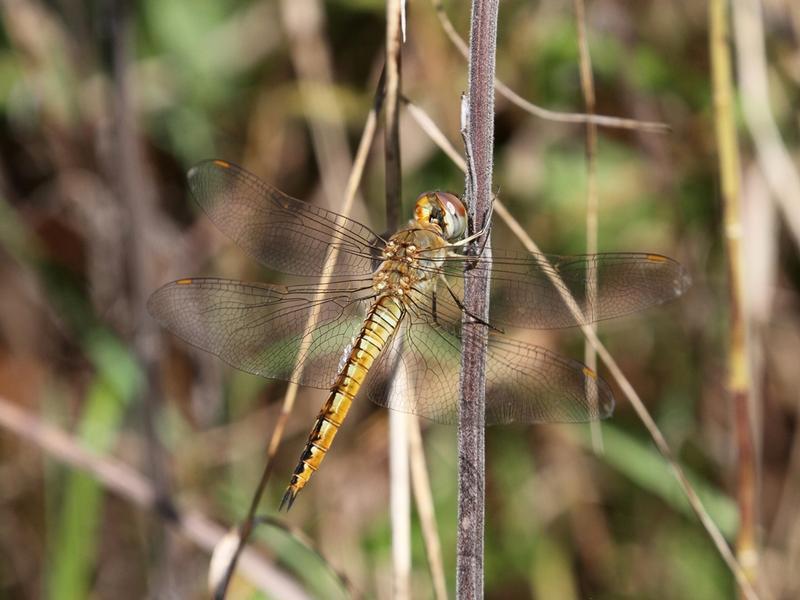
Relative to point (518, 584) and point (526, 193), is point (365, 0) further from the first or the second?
point (518, 584)

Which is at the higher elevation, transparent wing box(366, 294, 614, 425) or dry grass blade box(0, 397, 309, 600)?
transparent wing box(366, 294, 614, 425)

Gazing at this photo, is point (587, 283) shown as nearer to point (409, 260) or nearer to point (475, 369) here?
point (409, 260)

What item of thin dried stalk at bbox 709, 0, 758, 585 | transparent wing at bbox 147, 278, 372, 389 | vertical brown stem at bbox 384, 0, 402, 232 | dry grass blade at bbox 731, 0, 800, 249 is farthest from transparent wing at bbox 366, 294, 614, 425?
dry grass blade at bbox 731, 0, 800, 249

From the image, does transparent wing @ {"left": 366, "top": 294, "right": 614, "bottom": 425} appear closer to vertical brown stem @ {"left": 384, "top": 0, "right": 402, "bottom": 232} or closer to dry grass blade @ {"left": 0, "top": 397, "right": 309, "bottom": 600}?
vertical brown stem @ {"left": 384, "top": 0, "right": 402, "bottom": 232}

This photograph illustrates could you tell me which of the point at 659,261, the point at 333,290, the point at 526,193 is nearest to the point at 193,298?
the point at 333,290

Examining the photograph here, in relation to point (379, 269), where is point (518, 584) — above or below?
below

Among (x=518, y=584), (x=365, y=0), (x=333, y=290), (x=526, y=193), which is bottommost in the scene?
(x=518, y=584)
